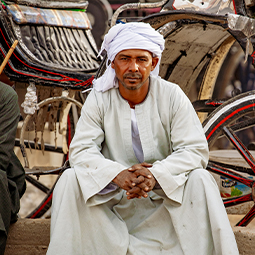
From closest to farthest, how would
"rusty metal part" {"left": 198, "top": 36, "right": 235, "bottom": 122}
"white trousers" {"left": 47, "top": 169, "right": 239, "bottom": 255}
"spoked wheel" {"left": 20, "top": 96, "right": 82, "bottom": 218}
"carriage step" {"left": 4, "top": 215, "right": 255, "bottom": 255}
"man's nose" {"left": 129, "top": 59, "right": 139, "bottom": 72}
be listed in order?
"white trousers" {"left": 47, "top": 169, "right": 239, "bottom": 255}, "man's nose" {"left": 129, "top": 59, "right": 139, "bottom": 72}, "carriage step" {"left": 4, "top": 215, "right": 255, "bottom": 255}, "spoked wheel" {"left": 20, "top": 96, "right": 82, "bottom": 218}, "rusty metal part" {"left": 198, "top": 36, "right": 235, "bottom": 122}

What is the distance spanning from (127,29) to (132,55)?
7.3 inches

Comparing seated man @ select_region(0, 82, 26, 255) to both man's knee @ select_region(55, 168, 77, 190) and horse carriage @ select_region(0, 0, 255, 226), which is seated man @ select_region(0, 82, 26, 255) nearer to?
man's knee @ select_region(55, 168, 77, 190)

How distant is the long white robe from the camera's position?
2416mm

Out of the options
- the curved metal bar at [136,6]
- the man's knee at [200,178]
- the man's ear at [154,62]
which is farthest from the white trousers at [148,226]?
the curved metal bar at [136,6]

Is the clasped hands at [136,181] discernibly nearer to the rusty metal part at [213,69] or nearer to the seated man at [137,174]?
the seated man at [137,174]

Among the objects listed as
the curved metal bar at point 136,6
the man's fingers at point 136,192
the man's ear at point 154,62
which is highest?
the curved metal bar at point 136,6

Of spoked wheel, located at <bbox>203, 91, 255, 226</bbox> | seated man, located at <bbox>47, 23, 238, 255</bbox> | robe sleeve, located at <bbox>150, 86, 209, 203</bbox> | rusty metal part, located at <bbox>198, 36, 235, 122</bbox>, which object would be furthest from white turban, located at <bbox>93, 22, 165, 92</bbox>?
rusty metal part, located at <bbox>198, 36, 235, 122</bbox>

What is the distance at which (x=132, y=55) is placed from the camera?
272cm

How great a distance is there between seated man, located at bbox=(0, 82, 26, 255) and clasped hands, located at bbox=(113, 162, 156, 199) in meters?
0.73

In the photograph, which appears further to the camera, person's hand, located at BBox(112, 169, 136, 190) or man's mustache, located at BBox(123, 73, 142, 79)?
man's mustache, located at BBox(123, 73, 142, 79)

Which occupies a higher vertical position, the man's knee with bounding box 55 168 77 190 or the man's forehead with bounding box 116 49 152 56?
the man's forehead with bounding box 116 49 152 56

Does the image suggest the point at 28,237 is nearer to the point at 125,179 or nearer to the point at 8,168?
the point at 8,168

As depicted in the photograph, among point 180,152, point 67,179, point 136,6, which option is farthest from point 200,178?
point 136,6

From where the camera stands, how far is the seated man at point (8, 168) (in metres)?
2.73
